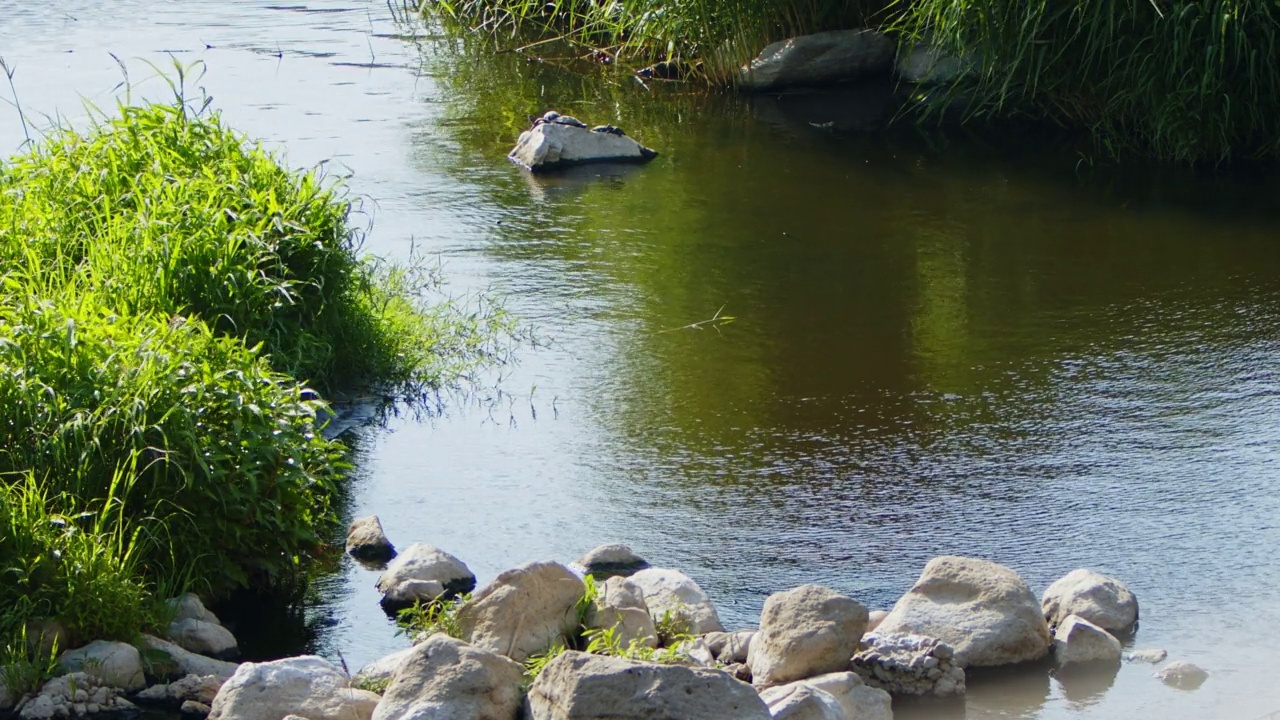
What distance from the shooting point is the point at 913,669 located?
4.06m

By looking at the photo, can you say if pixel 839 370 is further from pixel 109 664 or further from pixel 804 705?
pixel 109 664

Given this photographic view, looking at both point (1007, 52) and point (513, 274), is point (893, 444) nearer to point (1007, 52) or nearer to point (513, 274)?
point (513, 274)

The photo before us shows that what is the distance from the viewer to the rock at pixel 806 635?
402 centimetres

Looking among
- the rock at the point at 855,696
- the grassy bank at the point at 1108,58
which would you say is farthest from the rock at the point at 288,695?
the grassy bank at the point at 1108,58

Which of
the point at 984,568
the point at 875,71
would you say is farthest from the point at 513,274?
the point at 875,71

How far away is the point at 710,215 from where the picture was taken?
9148 millimetres

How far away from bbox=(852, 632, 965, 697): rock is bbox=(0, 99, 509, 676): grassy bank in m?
1.76

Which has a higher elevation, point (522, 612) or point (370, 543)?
point (522, 612)

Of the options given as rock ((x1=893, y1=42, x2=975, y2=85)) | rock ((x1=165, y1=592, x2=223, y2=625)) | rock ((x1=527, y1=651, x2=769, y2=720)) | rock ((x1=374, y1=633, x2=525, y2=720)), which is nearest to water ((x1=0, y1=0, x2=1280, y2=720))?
rock ((x1=165, y1=592, x2=223, y2=625))

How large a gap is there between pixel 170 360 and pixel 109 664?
101cm

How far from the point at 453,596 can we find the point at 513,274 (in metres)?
3.48

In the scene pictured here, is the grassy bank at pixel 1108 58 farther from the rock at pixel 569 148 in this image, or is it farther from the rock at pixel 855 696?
the rock at pixel 855 696

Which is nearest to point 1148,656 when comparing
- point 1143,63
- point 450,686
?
point 450,686

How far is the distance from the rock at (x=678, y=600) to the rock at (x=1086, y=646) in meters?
0.94
